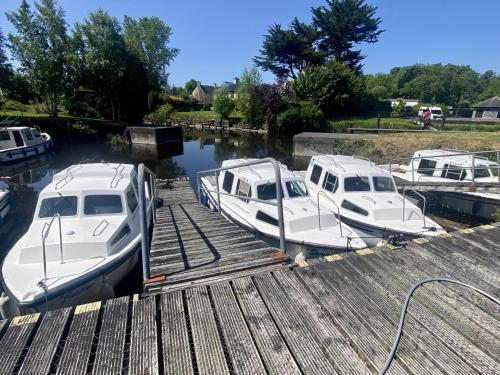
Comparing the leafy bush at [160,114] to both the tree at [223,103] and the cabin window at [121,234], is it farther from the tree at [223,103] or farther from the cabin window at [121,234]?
the cabin window at [121,234]

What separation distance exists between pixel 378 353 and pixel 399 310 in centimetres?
79

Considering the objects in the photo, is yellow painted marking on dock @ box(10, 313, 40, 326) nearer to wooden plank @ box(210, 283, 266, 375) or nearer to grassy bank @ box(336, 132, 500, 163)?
wooden plank @ box(210, 283, 266, 375)

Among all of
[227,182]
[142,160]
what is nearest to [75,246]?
[227,182]

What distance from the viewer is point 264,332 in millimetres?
2979

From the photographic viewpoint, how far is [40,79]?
108 feet

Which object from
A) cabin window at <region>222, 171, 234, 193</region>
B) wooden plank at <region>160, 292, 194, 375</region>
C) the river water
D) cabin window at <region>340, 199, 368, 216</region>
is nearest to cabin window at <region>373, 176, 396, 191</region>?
cabin window at <region>340, 199, 368, 216</region>

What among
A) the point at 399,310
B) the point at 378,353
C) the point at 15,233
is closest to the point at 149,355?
the point at 378,353

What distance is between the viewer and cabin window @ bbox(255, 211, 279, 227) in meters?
8.55

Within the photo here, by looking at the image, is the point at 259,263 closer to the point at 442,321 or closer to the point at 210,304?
the point at 210,304

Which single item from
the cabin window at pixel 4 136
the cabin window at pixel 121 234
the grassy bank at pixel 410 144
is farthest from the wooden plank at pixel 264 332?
the cabin window at pixel 4 136

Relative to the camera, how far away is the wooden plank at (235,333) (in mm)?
2591

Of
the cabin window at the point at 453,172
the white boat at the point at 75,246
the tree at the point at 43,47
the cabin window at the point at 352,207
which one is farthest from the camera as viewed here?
the tree at the point at 43,47

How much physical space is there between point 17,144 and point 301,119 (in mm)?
30889

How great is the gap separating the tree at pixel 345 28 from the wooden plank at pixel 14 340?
53814 mm
